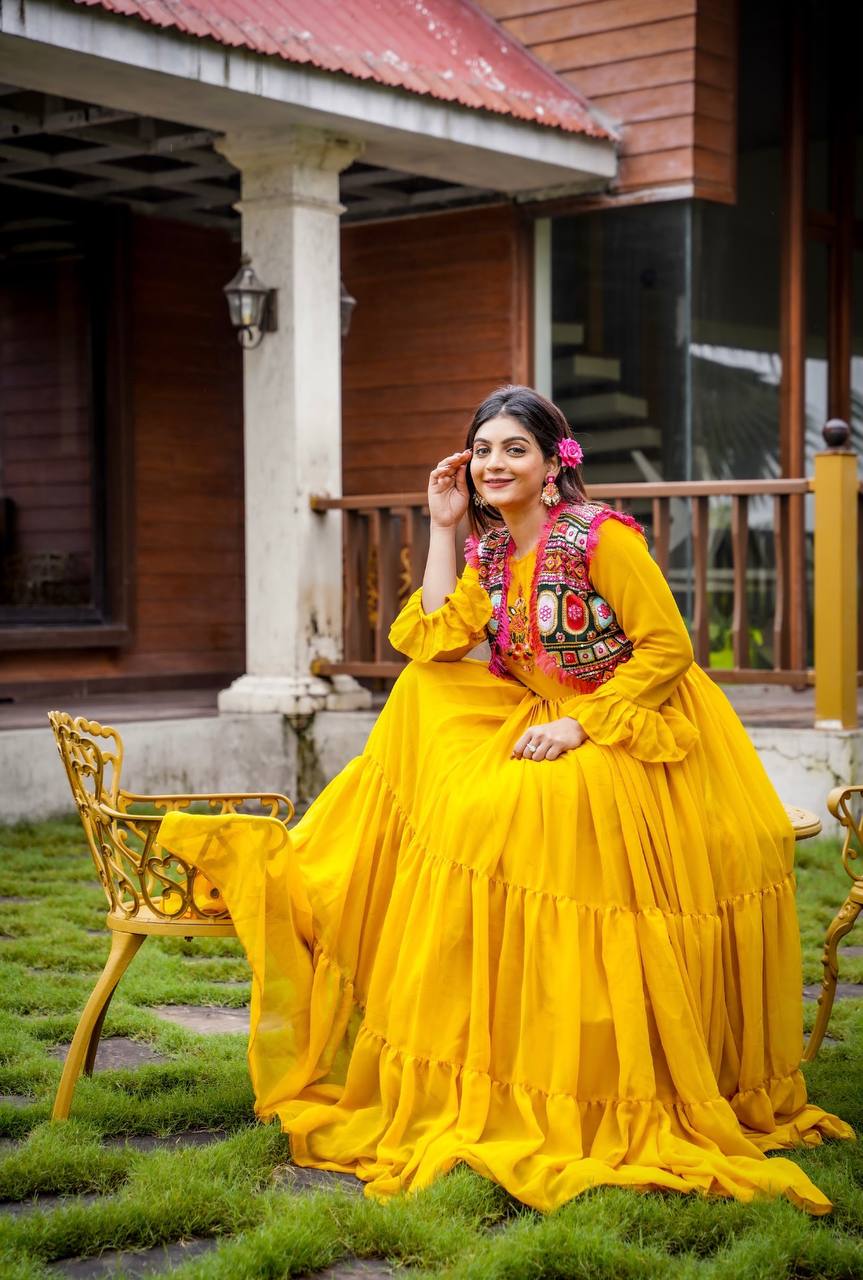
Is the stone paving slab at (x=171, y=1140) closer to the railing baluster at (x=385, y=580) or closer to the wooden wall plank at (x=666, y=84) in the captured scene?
the railing baluster at (x=385, y=580)

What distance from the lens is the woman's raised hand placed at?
415 centimetres

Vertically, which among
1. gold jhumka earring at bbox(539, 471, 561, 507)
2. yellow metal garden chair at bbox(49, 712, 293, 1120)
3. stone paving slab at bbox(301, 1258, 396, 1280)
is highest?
gold jhumka earring at bbox(539, 471, 561, 507)

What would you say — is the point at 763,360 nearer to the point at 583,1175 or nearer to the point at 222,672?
the point at 222,672

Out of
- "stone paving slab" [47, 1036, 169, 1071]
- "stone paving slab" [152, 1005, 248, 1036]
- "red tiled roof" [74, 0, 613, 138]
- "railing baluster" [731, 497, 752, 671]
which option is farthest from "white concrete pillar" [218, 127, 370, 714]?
"stone paving slab" [47, 1036, 169, 1071]

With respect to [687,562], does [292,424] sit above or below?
above

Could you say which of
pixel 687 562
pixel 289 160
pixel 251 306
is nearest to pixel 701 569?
pixel 687 562

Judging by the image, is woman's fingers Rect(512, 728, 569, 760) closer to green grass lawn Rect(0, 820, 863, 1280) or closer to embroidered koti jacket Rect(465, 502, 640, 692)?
embroidered koti jacket Rect(465, 502, 640, 692)

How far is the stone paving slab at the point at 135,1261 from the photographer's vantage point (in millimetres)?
2975

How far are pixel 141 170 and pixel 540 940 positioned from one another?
695 cm

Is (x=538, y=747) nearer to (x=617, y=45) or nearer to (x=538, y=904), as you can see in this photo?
→ (x=538, y=904)

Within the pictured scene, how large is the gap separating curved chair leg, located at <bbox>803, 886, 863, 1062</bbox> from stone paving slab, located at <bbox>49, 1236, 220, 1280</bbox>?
1.73 m

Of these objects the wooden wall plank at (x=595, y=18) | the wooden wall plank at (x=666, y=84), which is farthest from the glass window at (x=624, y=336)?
the wooden wall plank at (x=595, y=18)

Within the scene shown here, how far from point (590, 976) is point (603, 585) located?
2.83ft

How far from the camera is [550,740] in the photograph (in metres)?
3.69
